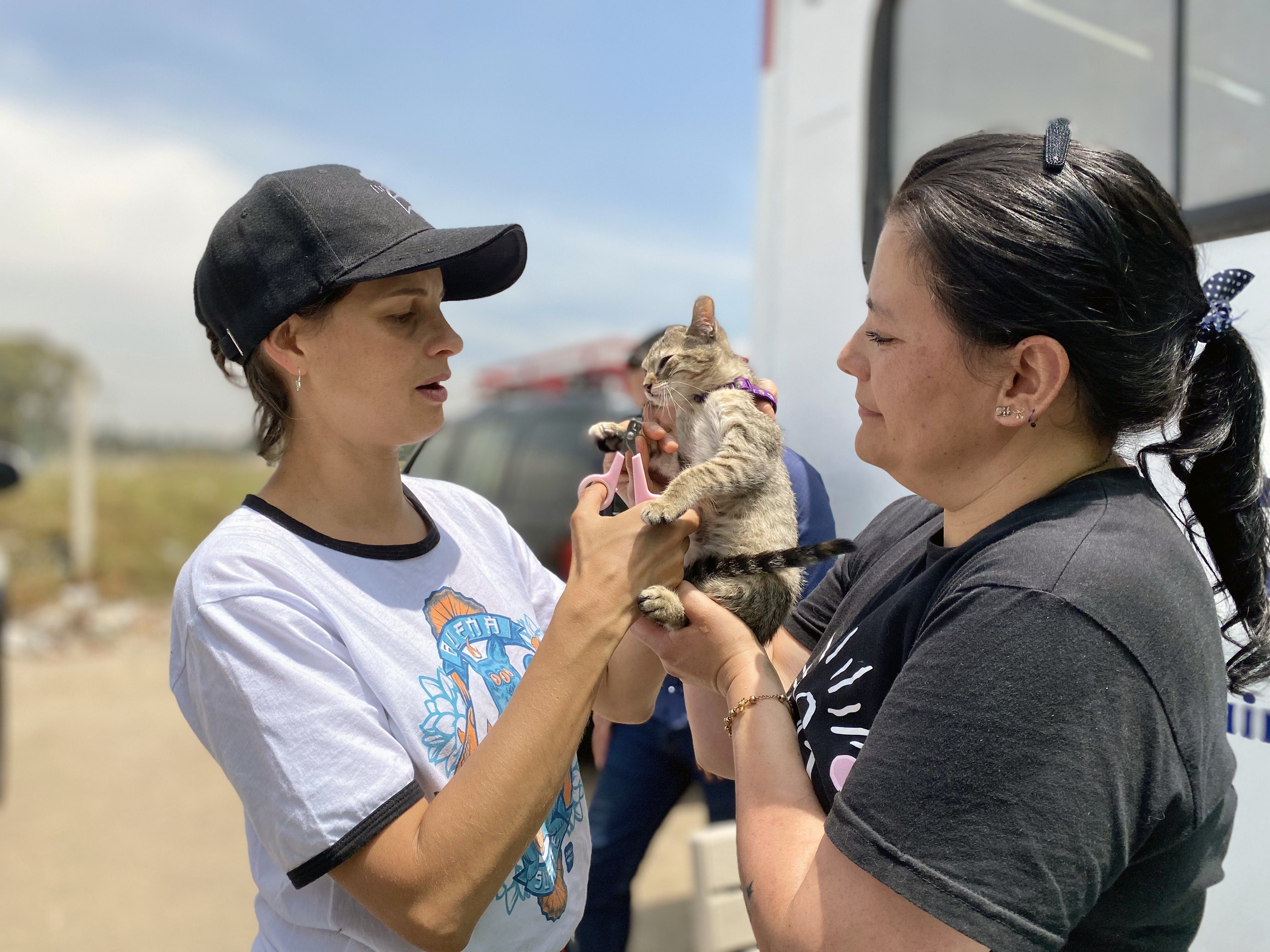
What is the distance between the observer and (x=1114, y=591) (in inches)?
39.9

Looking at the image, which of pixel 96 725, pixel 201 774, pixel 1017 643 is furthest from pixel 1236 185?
pixel 96 725

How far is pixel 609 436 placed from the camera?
6.23ft

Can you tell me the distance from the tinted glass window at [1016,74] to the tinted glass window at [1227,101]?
0.57 ft

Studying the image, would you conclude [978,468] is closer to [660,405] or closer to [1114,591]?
[1114,591]

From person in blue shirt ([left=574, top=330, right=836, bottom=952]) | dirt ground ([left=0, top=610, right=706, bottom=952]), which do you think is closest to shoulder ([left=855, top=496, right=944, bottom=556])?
person in blue shirt ([left=574, top=330, right=836, bottom=952])

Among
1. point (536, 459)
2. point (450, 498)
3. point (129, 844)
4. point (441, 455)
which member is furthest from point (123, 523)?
point (450, 498)

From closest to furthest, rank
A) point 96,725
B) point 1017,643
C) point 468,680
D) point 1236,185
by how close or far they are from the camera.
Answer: point 1017,643
point 468,680
point 1236,185
point 96,725

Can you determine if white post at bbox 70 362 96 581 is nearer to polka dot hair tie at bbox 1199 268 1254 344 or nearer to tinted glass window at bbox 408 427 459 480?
tinted glass window at bbox 408 427 459 480

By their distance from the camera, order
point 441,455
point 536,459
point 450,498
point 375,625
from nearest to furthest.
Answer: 1. point 375,625
2. point 450,498
3. point 536,459
4. point 441,455

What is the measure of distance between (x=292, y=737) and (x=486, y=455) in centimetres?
507

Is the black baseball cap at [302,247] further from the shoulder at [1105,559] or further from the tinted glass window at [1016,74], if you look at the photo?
the tinted glass window at [1016,74]

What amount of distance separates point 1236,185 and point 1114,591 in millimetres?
1398

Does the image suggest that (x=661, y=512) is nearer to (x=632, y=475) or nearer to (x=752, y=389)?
(x=632, y=475)

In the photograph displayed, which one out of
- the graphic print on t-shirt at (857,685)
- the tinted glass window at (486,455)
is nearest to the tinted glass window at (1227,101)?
the graphic print on t-shirt at (857,685)
